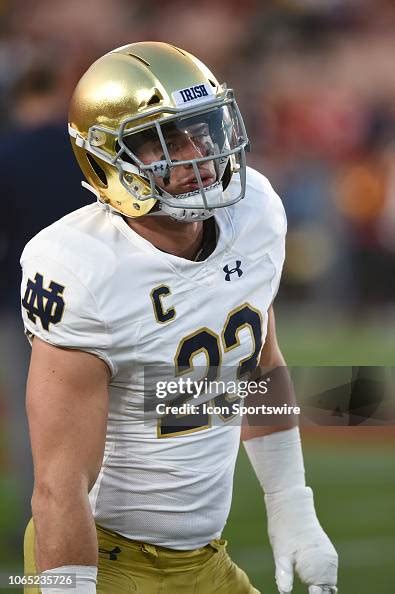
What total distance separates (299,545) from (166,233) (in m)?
0.81

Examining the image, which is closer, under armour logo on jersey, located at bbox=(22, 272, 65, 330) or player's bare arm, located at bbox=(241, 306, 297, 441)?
under armour logo on jersey, located at bbox=(22, 272, 65, 330)

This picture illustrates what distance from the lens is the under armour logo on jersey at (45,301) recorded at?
237cm

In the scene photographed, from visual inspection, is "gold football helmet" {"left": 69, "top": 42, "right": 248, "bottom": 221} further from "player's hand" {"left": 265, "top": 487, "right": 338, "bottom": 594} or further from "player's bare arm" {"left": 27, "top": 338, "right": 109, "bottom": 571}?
"player's hand" {"left": 265, "top": 487, "right": 338, "bottom": 594}

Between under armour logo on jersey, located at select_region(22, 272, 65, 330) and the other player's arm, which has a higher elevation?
under armour logo on jersey, located at select_region(22, 272, 65, 330)

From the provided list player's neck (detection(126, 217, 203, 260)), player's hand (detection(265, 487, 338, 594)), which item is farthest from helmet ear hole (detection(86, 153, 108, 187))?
player's hand (detection(265, 487, 338, 594))

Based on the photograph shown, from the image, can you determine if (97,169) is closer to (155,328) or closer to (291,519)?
(155,328)

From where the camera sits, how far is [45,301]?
7.82 feet

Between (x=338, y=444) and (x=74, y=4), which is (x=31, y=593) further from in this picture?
(x=74, y=4)

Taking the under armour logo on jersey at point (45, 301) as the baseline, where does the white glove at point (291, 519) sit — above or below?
below

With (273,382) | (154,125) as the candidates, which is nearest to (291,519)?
(273,382)

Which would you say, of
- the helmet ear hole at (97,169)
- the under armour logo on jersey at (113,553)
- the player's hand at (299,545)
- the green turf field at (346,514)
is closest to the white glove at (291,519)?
the player's hand at (299,545)

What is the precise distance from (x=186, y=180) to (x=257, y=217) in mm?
278

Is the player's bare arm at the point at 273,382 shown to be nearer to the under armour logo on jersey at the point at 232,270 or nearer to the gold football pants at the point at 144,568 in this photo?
the under armour logo on jersey at the point at 232,270

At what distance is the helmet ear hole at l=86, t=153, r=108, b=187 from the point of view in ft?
8.89
